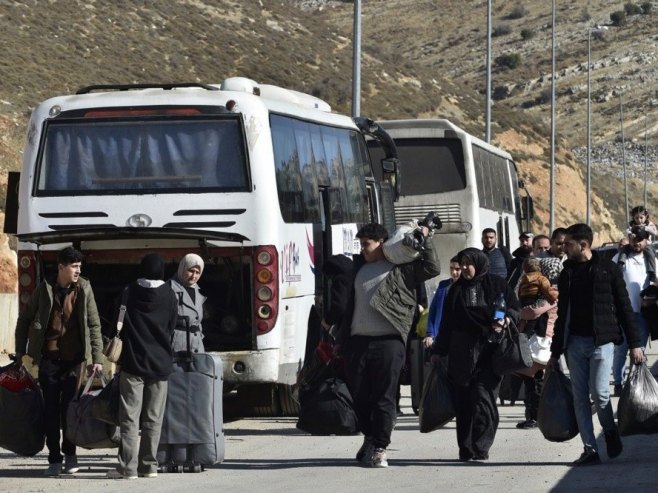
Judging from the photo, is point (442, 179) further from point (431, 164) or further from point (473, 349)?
point (473, 349)

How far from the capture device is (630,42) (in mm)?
136250

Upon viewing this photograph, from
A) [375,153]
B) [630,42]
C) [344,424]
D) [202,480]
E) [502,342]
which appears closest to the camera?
[202,480]

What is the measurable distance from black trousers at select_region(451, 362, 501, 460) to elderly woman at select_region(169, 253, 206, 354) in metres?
2.07

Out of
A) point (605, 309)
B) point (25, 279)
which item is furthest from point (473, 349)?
point (25, 279)

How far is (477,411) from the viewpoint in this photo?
12328 mm

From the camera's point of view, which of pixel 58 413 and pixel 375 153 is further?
pixel 375 153

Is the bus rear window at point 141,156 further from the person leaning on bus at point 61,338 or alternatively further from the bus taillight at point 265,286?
the person leaning on bus at point 61,338

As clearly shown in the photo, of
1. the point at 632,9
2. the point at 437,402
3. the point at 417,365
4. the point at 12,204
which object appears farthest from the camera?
the point at 632,9

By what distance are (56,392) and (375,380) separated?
2413 millimetres

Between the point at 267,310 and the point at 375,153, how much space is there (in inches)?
510

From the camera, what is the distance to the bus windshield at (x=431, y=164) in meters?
29.1

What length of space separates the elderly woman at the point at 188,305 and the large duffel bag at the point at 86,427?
2.47 ft

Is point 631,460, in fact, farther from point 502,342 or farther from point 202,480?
point 202,480

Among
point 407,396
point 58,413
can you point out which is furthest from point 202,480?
point 407,396
